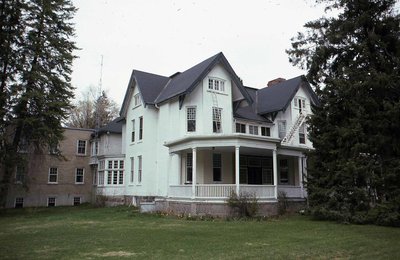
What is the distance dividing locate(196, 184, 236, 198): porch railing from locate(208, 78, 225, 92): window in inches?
301

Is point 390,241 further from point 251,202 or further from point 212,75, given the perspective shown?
point 212,75

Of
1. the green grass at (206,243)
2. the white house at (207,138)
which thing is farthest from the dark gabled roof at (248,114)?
the green grass at (206,243)

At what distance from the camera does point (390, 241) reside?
1084cm

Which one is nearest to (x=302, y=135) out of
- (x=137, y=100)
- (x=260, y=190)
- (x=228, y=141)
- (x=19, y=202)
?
(x=260, y=190)

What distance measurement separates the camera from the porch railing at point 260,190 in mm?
18906

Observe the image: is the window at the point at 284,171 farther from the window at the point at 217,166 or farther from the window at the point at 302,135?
the window at the point at 217,166

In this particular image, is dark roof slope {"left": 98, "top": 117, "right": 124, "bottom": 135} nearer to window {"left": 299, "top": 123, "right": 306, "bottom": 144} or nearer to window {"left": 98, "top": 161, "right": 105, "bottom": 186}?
window {"left": 98, "top": 161, "right": 105, "bottom": 186}

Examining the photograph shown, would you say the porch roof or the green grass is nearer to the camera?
the green grass

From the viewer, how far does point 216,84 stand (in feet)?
78.9

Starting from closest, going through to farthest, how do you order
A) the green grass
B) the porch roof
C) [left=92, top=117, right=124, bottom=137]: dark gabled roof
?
the green grass → the porch roof → [left=92, top=117, right=124, bottom=137]: dark gabled roof

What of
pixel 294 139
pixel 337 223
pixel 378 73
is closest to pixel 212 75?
pixel 294 139

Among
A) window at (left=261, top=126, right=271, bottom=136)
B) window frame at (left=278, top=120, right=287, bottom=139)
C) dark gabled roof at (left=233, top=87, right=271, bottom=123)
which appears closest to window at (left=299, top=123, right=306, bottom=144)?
window frame at (left=278, top=120, right=287, bottom=139)

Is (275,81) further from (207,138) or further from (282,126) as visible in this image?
(207,138)

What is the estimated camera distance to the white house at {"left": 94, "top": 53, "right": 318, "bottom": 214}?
19344 mm
